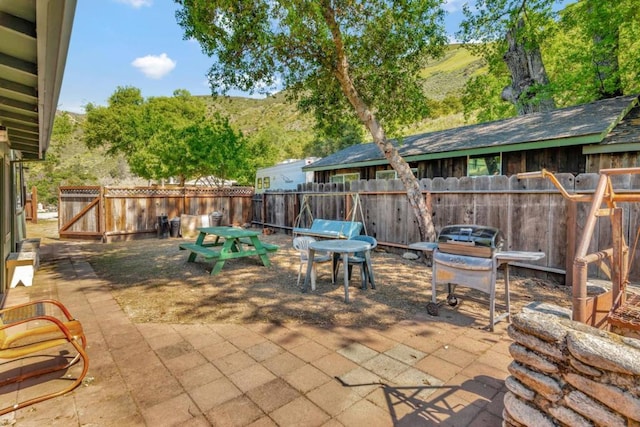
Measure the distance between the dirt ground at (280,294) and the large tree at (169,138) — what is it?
11461 millimetres

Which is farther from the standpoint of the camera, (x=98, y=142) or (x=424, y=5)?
(x=98, y=142)

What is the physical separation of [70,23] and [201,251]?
453cm

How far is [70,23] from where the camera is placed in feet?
5.88

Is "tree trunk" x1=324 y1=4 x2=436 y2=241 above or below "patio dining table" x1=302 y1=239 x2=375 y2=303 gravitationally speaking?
above

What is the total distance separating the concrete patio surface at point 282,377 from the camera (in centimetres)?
207

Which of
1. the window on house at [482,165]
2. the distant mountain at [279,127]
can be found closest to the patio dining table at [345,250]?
the window on house at [482,165]

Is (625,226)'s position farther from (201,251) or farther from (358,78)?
(201,251)

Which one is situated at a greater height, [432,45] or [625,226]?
[432,45]

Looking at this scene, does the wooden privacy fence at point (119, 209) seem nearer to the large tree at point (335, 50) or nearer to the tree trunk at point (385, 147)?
the large tree at point (335, 50)

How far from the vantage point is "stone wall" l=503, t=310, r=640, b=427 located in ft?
4.02

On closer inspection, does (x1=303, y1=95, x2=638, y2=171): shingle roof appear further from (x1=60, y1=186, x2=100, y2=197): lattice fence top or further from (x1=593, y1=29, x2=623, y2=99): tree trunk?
(x1=60, y1=186, x2=100, y2=197): lattice fence top

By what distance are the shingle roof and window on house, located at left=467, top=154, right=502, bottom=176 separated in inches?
19.8

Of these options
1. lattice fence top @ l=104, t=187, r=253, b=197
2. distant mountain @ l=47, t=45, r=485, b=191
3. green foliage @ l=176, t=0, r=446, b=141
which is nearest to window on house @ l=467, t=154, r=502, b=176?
green foliage @ l=176, t=0, r=446, b=141

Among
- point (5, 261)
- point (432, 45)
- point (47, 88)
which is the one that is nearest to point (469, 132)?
point (432, 45)
